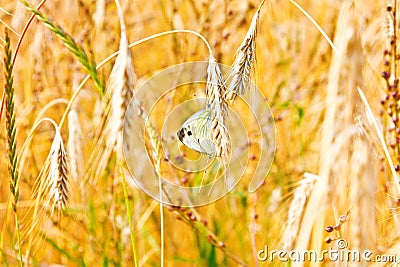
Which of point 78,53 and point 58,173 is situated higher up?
point 78,53

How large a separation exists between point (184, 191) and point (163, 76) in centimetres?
38

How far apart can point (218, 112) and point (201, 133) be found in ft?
0.32

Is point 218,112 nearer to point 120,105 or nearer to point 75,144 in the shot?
point 120,105

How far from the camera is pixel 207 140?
970mm

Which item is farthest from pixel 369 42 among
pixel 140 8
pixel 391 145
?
pixel 140 8

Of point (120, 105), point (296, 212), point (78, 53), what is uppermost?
point (78, 53)

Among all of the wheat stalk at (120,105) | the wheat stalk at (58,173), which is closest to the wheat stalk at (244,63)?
the wheat stalk at (120,105)

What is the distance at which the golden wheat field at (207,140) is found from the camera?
700mm

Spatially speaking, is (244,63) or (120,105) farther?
(244,63)

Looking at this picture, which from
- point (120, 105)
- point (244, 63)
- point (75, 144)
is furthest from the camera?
point (75, 144)

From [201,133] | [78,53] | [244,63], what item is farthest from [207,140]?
[78,53]

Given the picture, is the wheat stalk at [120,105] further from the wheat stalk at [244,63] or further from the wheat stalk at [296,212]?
the wheat stalk at [296,212]

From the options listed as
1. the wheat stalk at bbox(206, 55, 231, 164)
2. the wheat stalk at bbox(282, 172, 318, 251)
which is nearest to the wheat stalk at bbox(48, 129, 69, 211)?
the wheat stalk at bbox(206, 55, 231, 164)

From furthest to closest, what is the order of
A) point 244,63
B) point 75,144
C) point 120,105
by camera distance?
1. point 75,144
2. point 244,63
3. point 120,105
